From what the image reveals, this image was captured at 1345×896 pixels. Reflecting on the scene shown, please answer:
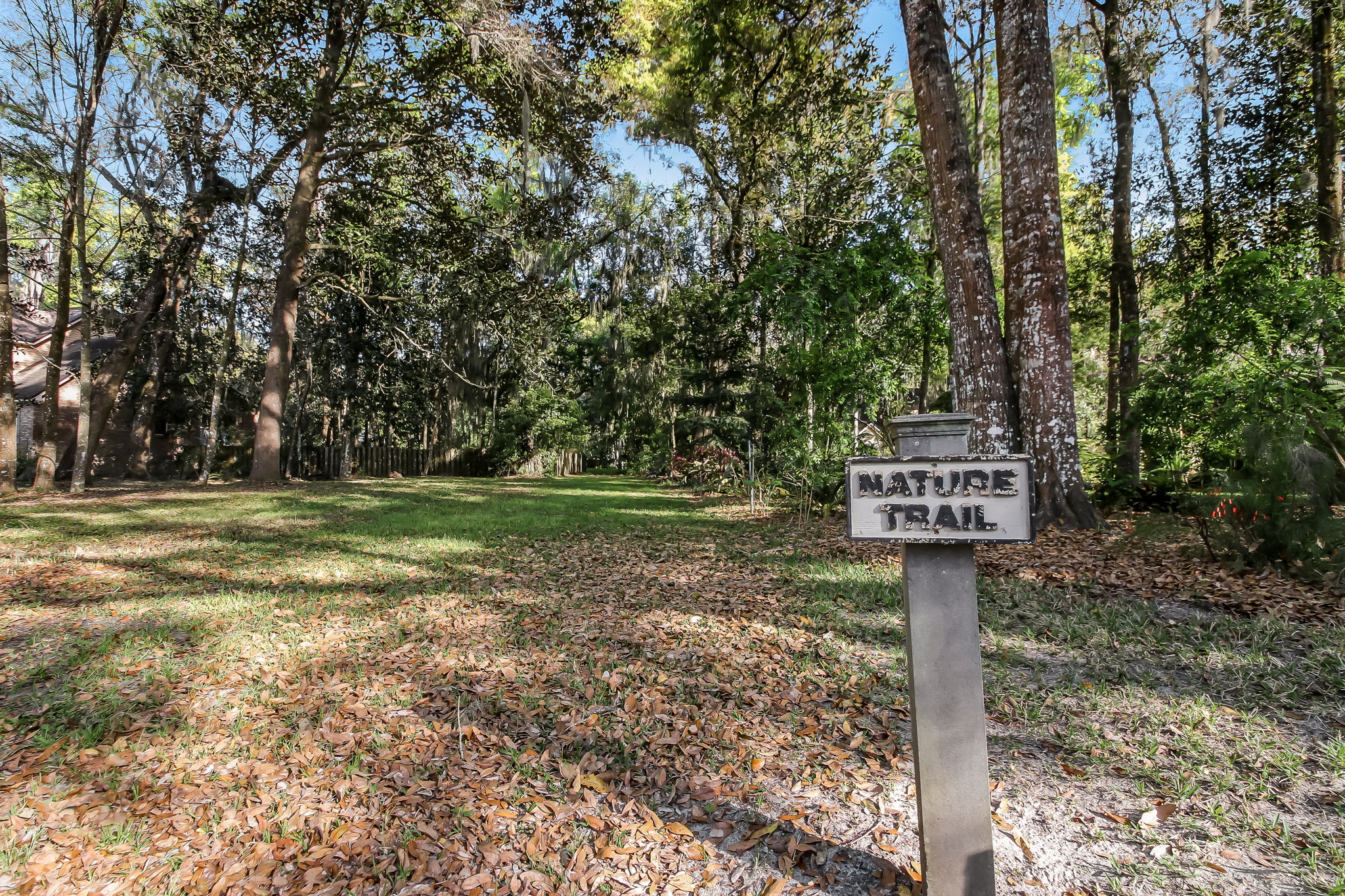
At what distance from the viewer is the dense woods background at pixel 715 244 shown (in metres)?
6.42

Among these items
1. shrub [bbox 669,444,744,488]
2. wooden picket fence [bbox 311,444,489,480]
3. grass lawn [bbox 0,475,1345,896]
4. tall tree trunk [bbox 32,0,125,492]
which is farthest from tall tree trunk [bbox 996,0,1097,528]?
wooden picket fence [bbox 311,444,489,480]

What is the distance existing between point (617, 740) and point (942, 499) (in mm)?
2028

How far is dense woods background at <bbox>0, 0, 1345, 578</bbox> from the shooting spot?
21.1ft

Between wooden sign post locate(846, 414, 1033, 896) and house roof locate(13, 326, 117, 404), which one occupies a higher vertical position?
house roof locate(13, 326, 117, 404)

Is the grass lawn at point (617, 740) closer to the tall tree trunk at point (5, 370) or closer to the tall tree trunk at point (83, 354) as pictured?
the tall tree trunk at point (83, 354)

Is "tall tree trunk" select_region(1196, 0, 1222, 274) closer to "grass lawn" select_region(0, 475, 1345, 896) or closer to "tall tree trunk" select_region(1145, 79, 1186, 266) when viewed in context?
"tall tree trunk" select_region(1145, 79, 1186, 266)

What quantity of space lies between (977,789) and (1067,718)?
161 centimetres

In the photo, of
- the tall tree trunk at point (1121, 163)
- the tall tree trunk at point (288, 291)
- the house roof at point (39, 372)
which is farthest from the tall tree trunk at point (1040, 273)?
the house roof at point (39, 372)

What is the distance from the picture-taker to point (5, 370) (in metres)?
10.7

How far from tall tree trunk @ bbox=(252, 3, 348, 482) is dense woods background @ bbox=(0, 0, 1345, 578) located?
0.30 ft

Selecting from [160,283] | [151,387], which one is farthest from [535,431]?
[160,283]

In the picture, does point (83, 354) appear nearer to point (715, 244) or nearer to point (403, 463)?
point (403, 463)

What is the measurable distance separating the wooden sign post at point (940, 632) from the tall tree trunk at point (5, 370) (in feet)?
48.4

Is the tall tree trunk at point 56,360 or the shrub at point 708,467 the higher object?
the tall tree trunk at point 56,360
